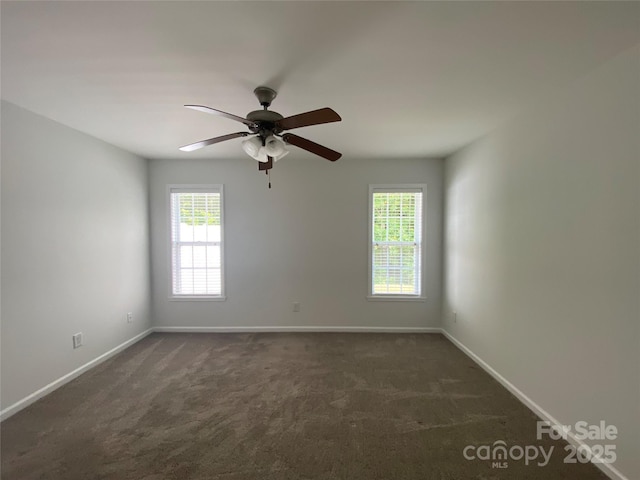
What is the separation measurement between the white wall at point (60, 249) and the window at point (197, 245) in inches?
20.0

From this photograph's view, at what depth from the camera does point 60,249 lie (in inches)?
102

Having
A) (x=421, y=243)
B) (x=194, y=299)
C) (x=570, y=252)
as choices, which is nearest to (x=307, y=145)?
(x=570, y=252)

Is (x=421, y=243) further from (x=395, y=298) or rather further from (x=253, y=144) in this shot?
(x=253, y=144)

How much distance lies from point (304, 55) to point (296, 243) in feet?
8.61

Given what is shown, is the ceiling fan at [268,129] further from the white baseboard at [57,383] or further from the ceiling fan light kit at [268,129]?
the white baseboard at [57,383]

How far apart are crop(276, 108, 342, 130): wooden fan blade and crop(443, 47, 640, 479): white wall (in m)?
1.65

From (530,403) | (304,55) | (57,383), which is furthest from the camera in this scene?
(57,383)

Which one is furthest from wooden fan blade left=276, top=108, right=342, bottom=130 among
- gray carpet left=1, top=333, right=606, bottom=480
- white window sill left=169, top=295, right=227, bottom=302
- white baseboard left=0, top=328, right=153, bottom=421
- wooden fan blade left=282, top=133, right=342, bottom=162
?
white baseboard left=0, top=328, right=153, bottom=421

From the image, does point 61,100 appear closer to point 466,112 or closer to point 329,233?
point 329,233

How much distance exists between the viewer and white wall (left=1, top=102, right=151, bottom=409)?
218cm

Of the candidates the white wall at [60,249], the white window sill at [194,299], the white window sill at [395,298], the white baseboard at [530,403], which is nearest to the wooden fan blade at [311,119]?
the white wall at [60,249]

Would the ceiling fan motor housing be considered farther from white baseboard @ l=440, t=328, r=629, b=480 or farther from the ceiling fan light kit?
white baseboard @ l=440, t=328, r=629, b=480

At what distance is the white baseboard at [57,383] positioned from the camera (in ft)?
7.01

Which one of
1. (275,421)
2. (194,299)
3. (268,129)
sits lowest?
(275,421)
